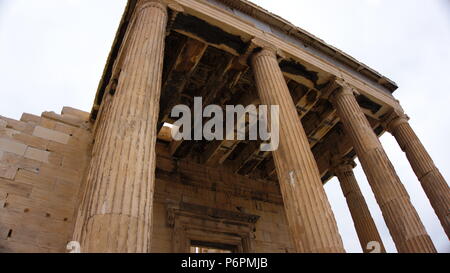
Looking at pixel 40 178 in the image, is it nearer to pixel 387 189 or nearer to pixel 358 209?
pixel 387 189

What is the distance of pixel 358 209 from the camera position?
12898 mm

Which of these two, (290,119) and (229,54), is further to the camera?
(229,54)

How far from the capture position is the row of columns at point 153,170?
453 centimetres

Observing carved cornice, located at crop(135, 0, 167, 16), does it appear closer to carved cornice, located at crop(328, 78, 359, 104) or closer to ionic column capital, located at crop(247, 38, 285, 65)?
ionic column capital, located at crop(247, 38, 285, 65)

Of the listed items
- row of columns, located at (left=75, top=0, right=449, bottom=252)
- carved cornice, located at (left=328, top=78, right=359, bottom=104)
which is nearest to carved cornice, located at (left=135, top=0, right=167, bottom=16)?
row of columns, located at (left=75, top=0, right=449, bottom=252)

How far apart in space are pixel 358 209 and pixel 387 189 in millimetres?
3619

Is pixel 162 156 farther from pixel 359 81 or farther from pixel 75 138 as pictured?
pixel 359 81

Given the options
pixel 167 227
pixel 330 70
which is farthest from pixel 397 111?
pixel 167 227

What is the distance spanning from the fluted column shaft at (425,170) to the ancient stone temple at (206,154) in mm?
48

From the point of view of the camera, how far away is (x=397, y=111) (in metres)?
13.5

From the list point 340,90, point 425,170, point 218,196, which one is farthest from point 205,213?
point 425,170

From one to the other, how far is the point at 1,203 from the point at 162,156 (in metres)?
6.22
